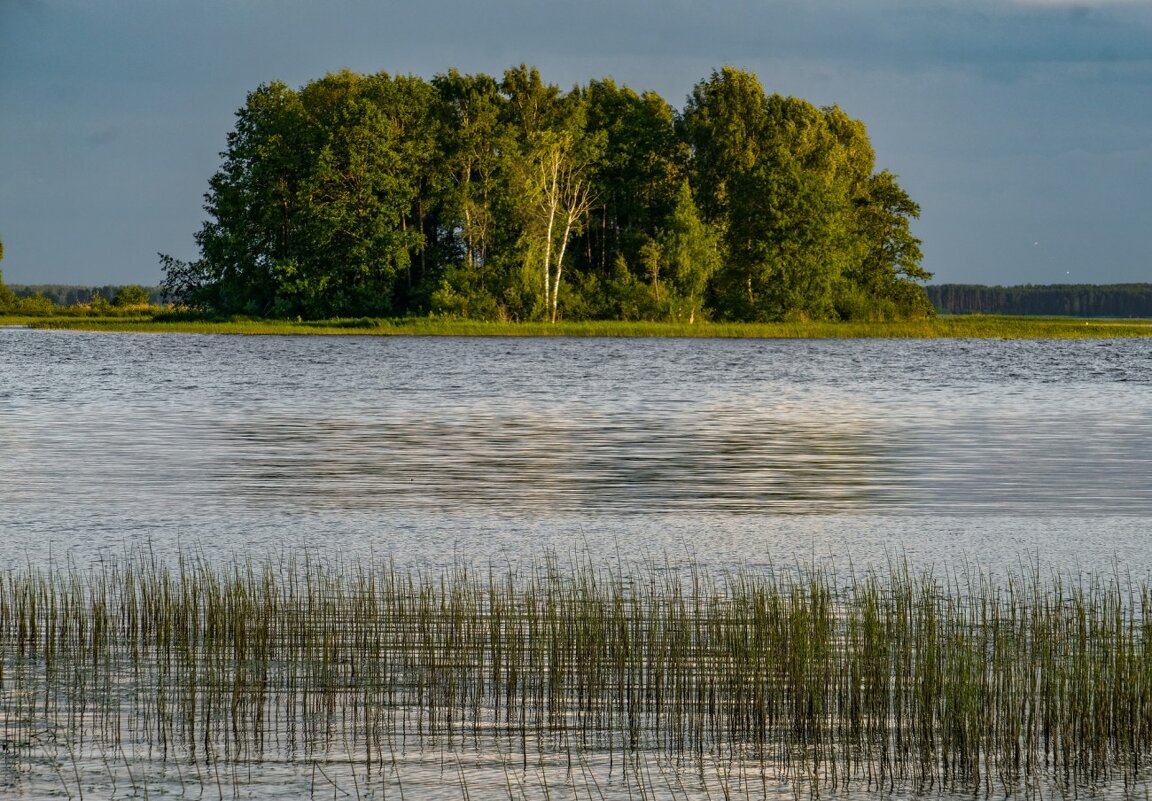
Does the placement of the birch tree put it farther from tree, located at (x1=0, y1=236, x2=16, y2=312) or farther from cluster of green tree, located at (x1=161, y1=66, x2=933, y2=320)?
tree, located at (x1=0, y1=236, x2=16, y2=312)

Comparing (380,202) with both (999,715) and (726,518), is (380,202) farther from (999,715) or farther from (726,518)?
(999,715)

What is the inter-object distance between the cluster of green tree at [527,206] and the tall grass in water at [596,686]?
2886 inches

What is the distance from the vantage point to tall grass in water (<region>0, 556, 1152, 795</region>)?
330 inches

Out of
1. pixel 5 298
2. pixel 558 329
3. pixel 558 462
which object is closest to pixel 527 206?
pixel 558 329

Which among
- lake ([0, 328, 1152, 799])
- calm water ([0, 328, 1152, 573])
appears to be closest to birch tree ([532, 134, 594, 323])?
calm water ([0, 328, 1152, 573])

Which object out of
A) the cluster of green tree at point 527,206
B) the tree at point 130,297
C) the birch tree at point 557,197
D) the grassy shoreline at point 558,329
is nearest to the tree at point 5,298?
the tree at point 130,297

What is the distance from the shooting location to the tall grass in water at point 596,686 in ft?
27.5

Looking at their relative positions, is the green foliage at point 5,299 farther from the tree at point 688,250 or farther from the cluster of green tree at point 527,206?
the tree at point 688,250

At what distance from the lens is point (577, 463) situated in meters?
25.6

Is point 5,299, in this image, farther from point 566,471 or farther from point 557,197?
point 566,471

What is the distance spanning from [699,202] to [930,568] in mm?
82897

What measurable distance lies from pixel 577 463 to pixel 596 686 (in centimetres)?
1603

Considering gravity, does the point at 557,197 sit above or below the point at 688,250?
above

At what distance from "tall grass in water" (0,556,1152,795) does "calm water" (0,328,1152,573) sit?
4145 millimetres
